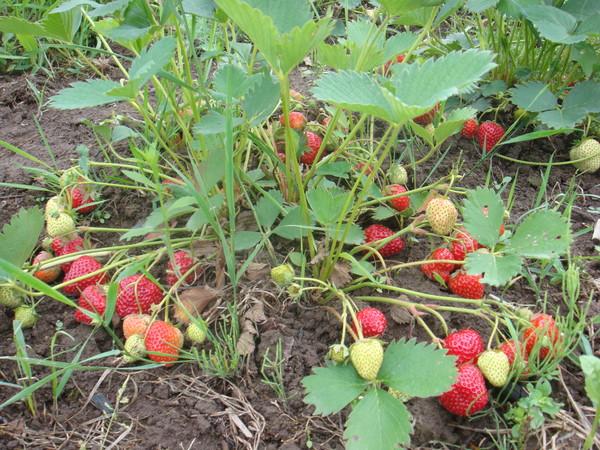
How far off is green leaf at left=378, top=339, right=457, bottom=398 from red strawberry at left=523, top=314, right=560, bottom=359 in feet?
0.73

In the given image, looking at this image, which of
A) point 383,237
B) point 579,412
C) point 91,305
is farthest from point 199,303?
point 579,412

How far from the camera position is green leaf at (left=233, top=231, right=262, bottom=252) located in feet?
4.26

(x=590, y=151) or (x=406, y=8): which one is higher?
(x=406, y=8)

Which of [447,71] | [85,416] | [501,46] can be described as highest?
[447,71]

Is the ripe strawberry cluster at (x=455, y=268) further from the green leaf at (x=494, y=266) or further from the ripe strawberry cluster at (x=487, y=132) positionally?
the ripe strawberry cluster at (x=487, y=132)

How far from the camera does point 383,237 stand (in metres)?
1.45

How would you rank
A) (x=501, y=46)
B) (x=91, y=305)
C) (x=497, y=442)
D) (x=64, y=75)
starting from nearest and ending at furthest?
(x=497, y=442) → (x=91, y=305) → (x=501, y=46) → (x=64, y=75)

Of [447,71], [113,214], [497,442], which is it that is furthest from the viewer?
[113,214]

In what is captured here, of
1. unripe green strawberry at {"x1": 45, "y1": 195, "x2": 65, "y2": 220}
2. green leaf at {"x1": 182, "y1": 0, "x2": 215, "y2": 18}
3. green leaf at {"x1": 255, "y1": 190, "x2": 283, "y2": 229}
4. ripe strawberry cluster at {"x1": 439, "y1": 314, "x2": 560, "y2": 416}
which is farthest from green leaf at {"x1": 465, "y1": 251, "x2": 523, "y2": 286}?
unripe green strawberry at {"x1": 45, "y1": 195, "x2": 65, "y2": 220}

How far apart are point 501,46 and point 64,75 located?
1662mm

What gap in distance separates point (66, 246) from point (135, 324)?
37 centimetres

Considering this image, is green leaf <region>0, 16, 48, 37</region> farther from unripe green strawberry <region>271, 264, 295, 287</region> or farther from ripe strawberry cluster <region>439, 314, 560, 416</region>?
ripe strawberry cluster <region>439, 314, 560, 416</region>

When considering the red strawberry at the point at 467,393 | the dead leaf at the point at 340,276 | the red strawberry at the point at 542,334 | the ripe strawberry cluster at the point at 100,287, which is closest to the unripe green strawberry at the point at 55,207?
the ripe strawberry cluster at the point at 100,287

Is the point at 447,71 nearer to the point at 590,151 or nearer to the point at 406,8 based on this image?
the point at 406,8
